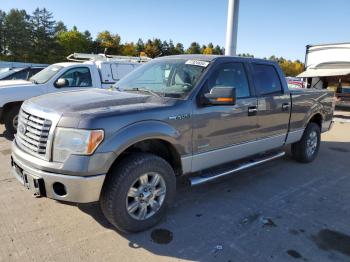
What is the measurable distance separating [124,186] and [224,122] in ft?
5.34

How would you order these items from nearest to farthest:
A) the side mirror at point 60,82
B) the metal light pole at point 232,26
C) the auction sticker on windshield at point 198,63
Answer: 1. the auction sticker on windshield at point 198,63
2. the side mirror at point 60,82
3. the metal light pole at point 232,26

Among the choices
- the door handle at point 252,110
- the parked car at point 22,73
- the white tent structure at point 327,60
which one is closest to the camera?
the door handle at point 252,110

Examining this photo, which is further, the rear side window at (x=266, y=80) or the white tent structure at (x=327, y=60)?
the white tent structure at (x=327, y=60)

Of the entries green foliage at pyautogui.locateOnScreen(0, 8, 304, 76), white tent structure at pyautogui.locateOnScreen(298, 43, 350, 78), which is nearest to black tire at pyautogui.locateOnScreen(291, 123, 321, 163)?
white tent structure at pyautogui.locateOnScreen(298, 43, 350, 78)

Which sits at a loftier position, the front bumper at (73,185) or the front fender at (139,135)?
the front fender at (139,135)

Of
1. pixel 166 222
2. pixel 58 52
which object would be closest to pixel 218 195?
pixel 166 222

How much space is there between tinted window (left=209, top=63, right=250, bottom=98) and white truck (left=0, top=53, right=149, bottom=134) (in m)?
3.65

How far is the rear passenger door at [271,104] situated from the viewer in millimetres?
4906

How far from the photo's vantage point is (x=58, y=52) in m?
75.1

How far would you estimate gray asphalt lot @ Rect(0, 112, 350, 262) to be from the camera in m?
3.17

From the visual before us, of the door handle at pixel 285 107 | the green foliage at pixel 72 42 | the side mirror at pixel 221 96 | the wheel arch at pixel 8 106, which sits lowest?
the wheel arch at pixel 8 106

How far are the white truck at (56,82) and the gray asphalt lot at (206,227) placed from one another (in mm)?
2644

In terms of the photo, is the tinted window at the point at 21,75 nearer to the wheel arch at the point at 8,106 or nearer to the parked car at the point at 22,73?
the parked car at the point at 22,73

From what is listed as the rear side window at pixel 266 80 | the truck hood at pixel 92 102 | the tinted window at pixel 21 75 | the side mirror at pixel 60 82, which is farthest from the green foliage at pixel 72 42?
the truck hood at pixel 92 102
